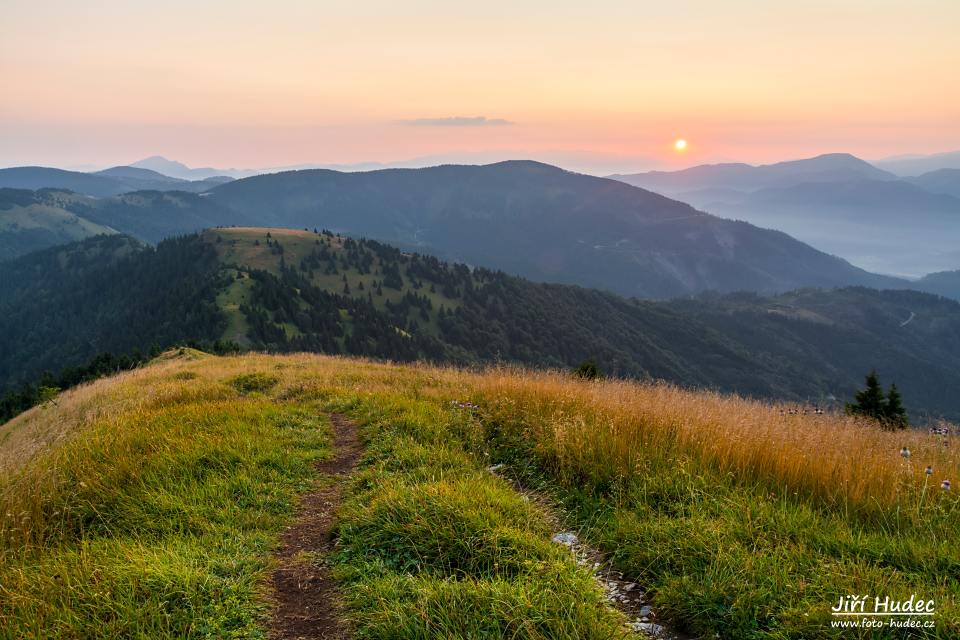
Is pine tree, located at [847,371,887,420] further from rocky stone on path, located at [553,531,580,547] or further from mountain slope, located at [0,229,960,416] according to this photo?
mountain slope, located at [0,229,960,416]

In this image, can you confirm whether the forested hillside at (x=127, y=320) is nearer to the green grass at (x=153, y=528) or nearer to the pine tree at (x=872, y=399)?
the green grass at (x=153, y=528)

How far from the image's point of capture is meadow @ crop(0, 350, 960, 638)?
3.65 metres

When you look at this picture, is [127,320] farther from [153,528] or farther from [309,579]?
[309,579]

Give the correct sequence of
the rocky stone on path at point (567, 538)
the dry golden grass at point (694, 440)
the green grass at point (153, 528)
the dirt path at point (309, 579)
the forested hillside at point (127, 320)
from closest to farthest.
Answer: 1. the green grass at point (153, 528)
2. the dirt path at point (309, 579)
3. the rocky stone on path at point (567, 538)
4. the dry golden grass at point (694, 440)
5. the forested hillside at point (127, 320)

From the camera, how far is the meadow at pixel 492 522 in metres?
3.65

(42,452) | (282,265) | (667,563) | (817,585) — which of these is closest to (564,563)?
(667,563)

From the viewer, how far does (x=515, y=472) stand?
7.00 m

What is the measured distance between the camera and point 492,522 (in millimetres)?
4691

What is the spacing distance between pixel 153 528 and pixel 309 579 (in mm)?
1912

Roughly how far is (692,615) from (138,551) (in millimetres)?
4934

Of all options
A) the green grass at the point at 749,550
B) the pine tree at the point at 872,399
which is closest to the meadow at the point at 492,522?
the green grass at the point at 749,550

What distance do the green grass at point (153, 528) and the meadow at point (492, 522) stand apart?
0.03m

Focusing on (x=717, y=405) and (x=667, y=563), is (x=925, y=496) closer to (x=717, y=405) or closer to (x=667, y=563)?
(x=667, y=563)

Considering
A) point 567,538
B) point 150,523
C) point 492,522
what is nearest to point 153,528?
point 150,523
